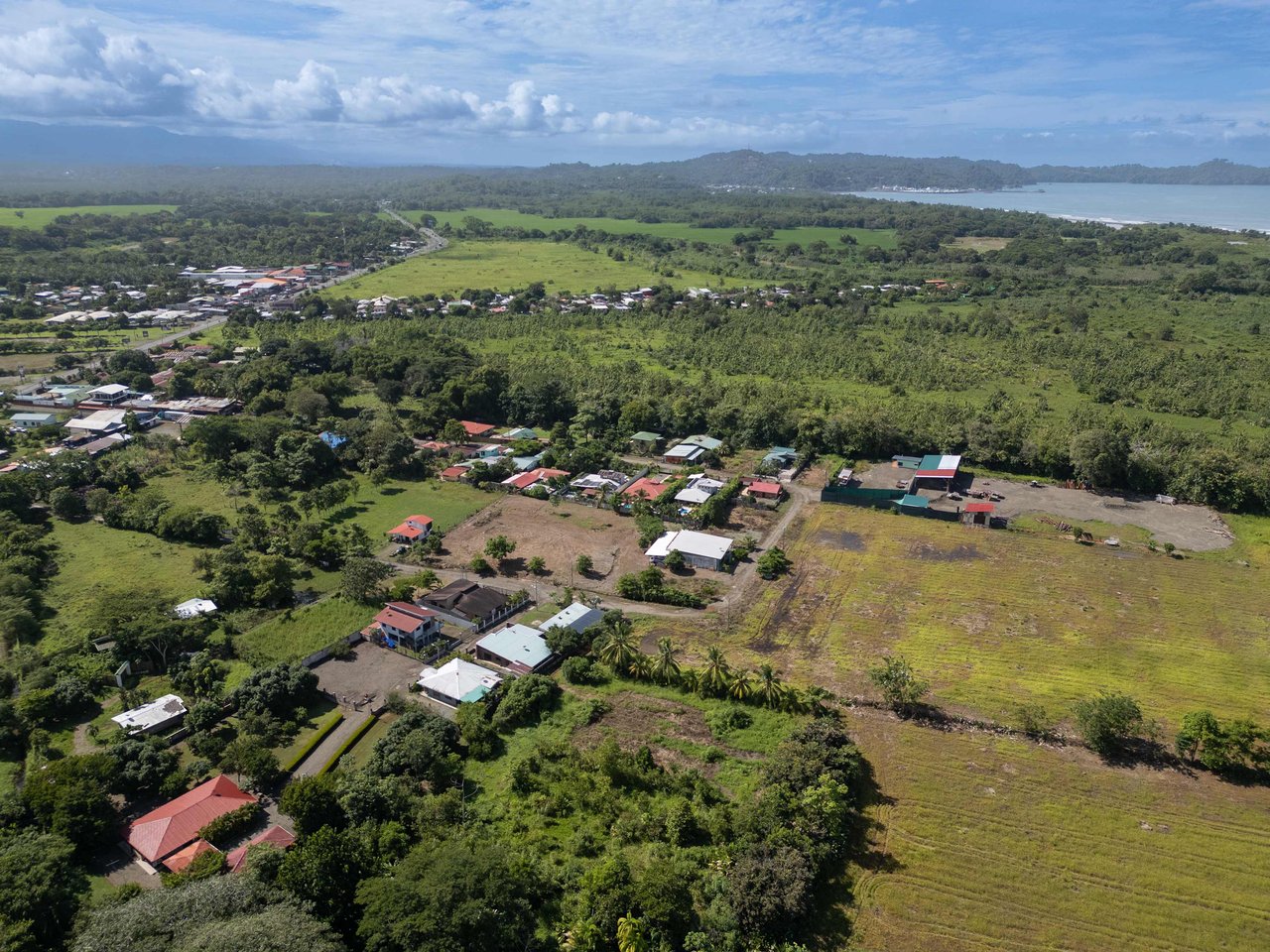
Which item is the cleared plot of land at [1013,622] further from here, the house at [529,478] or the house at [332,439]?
the house at [332,439]

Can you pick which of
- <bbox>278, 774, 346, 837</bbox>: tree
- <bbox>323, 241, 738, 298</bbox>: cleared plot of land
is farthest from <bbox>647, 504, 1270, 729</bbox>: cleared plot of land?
<bbox>323, 241, 738, 298</bbox>: cleared plot of land

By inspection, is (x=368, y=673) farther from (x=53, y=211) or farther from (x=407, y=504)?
(x=53, y=211)

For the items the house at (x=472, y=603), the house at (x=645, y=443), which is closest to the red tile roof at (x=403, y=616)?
the house at (x=472, y=603)

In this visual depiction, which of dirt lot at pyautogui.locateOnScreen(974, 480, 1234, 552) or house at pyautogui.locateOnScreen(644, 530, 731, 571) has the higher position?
dirt lot at pyautogui.locateOnScreen(974, 480, 1234, 552)

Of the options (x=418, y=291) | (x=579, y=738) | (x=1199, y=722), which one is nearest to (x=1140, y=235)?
(x=418, y=291)

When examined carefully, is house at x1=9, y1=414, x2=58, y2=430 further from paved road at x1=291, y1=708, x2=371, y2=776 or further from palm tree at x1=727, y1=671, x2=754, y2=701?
palm tree at x1=727, y1=671, x2=754, y2=701

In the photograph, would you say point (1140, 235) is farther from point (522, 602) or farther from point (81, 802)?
point (81, 802)
